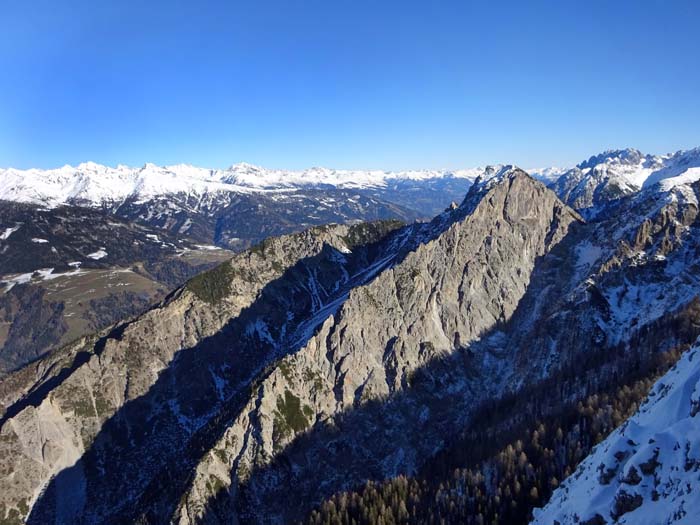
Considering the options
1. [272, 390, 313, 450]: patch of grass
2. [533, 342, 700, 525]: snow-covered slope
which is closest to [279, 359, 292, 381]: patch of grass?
[272, 390, 313, 450]: patch of grass

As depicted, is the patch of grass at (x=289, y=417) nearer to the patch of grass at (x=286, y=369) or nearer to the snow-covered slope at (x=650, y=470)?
the patch of grass at (x=286, y=369)

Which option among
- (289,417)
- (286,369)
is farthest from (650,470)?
(286,369)

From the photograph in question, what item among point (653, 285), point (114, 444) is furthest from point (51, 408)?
point (653, 285)

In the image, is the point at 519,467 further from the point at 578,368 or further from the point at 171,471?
the point at 171,471

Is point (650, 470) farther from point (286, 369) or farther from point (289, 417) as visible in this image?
point (286, 369)

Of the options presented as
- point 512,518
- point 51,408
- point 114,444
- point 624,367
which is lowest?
point 114,444

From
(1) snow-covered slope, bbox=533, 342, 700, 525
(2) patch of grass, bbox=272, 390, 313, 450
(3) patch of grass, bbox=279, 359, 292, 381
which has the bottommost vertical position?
(2) patch of grass, bbox=272, 390, 313, 450

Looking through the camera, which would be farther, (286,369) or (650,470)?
(286,369)

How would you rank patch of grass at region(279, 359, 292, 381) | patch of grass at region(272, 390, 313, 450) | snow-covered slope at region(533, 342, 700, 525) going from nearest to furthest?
1. snow-covered slope at region(533, 342, 700, 525)
2. patch of grass at region(272, 390, 313, 450)
3. patch of grass at region(279, 359, 292, 381)

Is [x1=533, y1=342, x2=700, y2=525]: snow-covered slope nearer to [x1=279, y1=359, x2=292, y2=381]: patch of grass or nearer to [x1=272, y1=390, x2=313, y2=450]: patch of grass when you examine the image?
[x1=272, y1=390, x2=313, y2=450]: patch of grass
